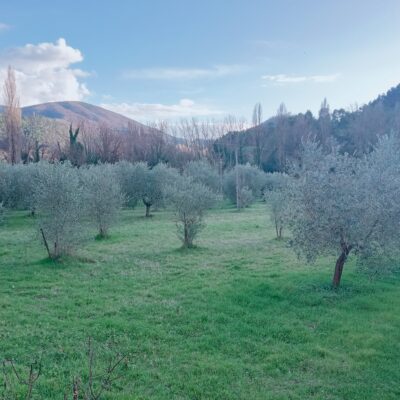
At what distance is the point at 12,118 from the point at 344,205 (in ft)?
140

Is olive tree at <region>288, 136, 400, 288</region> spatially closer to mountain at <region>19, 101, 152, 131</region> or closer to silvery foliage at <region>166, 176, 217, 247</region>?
silvery foliage at <region>166, 176, 217, 247</region>

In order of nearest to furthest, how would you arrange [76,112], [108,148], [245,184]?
1. [245,184]
2. [108,148]
3. [76,112]

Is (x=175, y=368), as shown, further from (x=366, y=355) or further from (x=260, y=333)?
(x=366, y=355)

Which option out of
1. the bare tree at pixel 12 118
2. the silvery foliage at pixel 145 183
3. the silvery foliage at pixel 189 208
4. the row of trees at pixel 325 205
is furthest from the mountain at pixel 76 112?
the row of trees at pixel 325 205

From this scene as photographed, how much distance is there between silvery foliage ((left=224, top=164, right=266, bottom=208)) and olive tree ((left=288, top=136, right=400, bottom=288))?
25559 millimetres

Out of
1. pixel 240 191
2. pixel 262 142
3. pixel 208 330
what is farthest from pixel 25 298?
pixel 262 142

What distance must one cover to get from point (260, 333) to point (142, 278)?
16.3 ft

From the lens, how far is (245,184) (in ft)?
136

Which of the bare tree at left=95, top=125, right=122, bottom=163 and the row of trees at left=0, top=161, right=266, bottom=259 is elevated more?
the bare tree at left=95, top=125, right=122, bottom=163

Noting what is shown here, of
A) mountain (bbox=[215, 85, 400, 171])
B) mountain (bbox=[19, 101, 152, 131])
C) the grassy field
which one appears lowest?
the grassy field

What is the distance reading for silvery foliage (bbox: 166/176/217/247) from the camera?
54.4ft

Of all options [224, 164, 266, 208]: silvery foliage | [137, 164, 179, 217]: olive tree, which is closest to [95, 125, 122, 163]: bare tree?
[224, 164, 266, 208]: silvery foliage

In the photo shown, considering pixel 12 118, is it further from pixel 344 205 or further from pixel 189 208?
pixel 344 205

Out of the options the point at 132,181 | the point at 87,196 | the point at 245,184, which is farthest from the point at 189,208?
the point at 245,184
